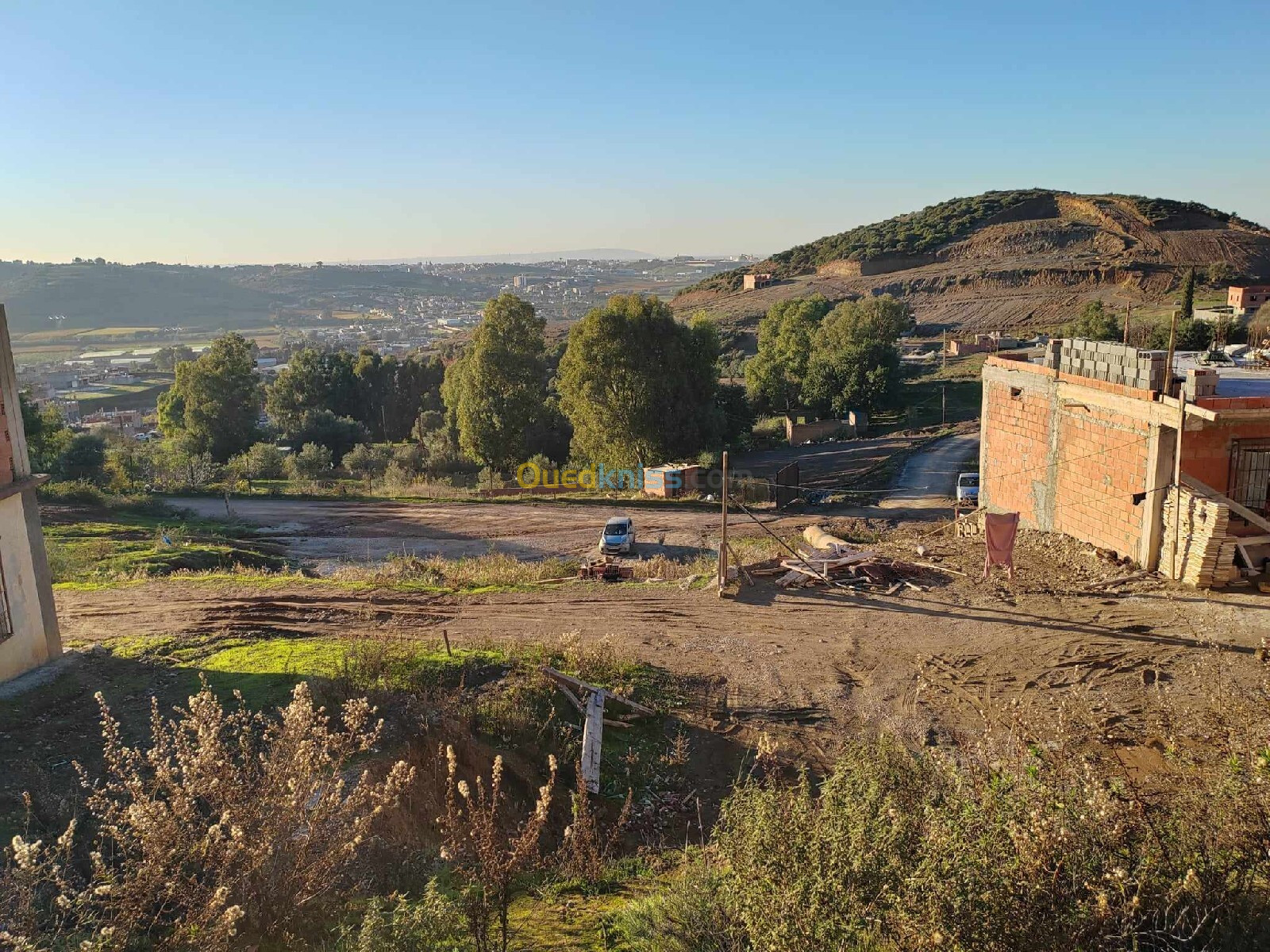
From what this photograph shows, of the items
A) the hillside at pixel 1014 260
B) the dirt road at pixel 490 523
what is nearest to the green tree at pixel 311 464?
the dirt road at pixel 490 523

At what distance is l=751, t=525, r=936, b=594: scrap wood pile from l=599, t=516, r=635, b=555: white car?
19.7ft

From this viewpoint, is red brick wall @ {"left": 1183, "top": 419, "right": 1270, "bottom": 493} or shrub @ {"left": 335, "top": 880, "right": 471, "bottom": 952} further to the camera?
red brick wall @ {"left": 1183, "top": 419, "right": 1270, "bottom": 493}

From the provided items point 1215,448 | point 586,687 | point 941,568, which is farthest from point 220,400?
point 1215,448

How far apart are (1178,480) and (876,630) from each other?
5666 millimetres

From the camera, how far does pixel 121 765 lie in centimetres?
864

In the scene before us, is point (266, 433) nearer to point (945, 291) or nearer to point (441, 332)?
point (945, 291)

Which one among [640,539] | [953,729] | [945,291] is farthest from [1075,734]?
[945,291]

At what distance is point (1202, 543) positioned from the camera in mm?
13648

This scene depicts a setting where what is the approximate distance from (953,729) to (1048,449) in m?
8.97

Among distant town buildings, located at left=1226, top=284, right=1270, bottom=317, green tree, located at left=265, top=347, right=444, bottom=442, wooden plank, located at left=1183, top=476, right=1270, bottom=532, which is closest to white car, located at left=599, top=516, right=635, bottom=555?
wooden plank, located at left=1183, top=476, right=1270, bottom=532

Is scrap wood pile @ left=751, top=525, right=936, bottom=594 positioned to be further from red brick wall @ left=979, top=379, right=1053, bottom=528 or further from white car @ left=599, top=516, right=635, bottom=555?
white car @ left=599, top=516, right=635, bottom=555

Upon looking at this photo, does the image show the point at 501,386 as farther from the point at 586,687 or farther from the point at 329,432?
the point at 586,687

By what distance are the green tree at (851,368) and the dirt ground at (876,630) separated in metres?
32.9

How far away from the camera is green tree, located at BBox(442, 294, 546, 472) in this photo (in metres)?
34.8
